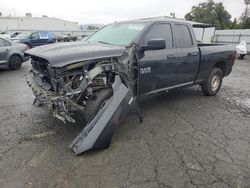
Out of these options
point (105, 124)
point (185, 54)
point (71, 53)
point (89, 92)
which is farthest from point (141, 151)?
point (185, 54)

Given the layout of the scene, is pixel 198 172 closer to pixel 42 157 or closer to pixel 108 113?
pixel 108 113

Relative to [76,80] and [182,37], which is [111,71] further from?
[182,37]

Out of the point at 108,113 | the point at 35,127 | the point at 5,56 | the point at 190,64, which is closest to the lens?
the point at 108,113

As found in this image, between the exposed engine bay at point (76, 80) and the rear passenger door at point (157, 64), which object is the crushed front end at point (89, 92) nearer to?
the exposed engine bay at point (76, 80)

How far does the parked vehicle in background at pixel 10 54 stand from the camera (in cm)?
992

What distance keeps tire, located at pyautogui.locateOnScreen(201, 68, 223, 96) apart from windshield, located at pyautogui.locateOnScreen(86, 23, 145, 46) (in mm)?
2713

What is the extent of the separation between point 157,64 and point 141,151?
186 cm

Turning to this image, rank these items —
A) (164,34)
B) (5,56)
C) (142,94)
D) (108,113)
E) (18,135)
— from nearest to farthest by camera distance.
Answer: (108,113) → (18,135) → (142,94) → (164,34) → (5,56)

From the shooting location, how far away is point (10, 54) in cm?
1016

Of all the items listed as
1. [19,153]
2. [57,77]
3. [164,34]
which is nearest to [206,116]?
[164,34]

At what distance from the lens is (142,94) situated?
195 inches

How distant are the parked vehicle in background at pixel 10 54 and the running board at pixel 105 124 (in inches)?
275

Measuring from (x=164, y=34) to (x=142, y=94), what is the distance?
1377 mm

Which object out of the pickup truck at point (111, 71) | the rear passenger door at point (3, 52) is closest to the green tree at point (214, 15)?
the rear passenger door at point (3, 52)
